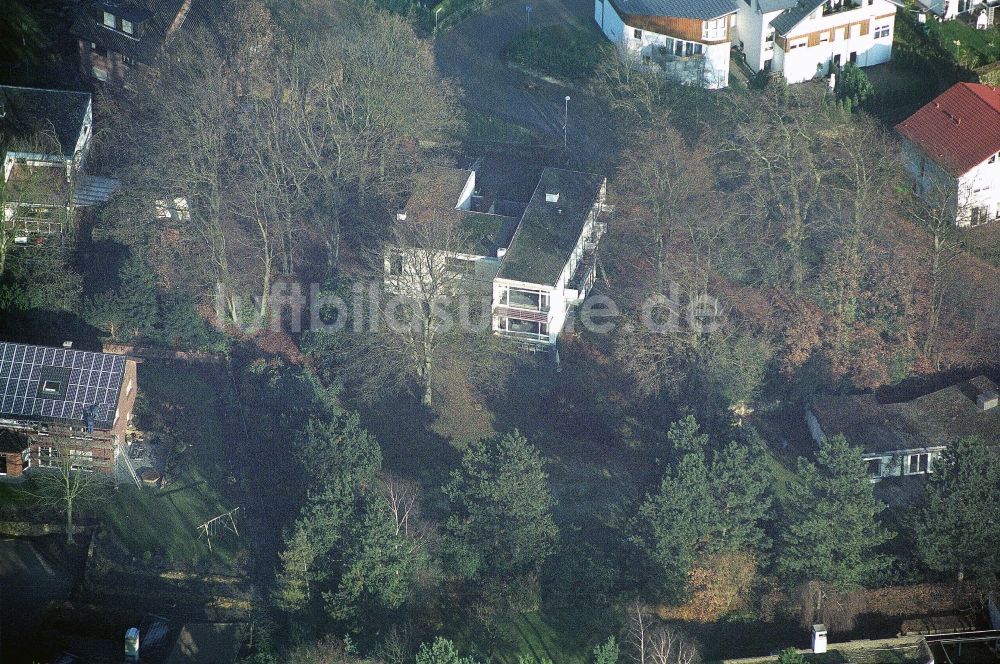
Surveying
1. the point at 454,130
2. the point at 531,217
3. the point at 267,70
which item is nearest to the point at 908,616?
the point at 531,217

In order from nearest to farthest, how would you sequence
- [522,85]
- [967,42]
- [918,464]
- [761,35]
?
1. [918,464]
2. [761,35]
3. [967,42]
4. [522,85]

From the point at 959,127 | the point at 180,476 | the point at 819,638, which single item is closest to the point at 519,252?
the point at 180,476

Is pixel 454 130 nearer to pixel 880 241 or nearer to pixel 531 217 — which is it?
pixel 531 217

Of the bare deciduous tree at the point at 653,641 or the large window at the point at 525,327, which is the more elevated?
the large window at the point at 525,327

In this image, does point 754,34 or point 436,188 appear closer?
point 436,188

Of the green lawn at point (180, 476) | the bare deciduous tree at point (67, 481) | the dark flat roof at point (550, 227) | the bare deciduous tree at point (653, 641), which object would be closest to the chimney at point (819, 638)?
the bare deciduous tree at point (653, 641)

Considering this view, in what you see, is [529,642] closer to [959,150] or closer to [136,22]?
[959,150]

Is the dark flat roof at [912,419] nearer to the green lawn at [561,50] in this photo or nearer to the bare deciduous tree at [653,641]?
the bare deciduous tree at [653,641]
